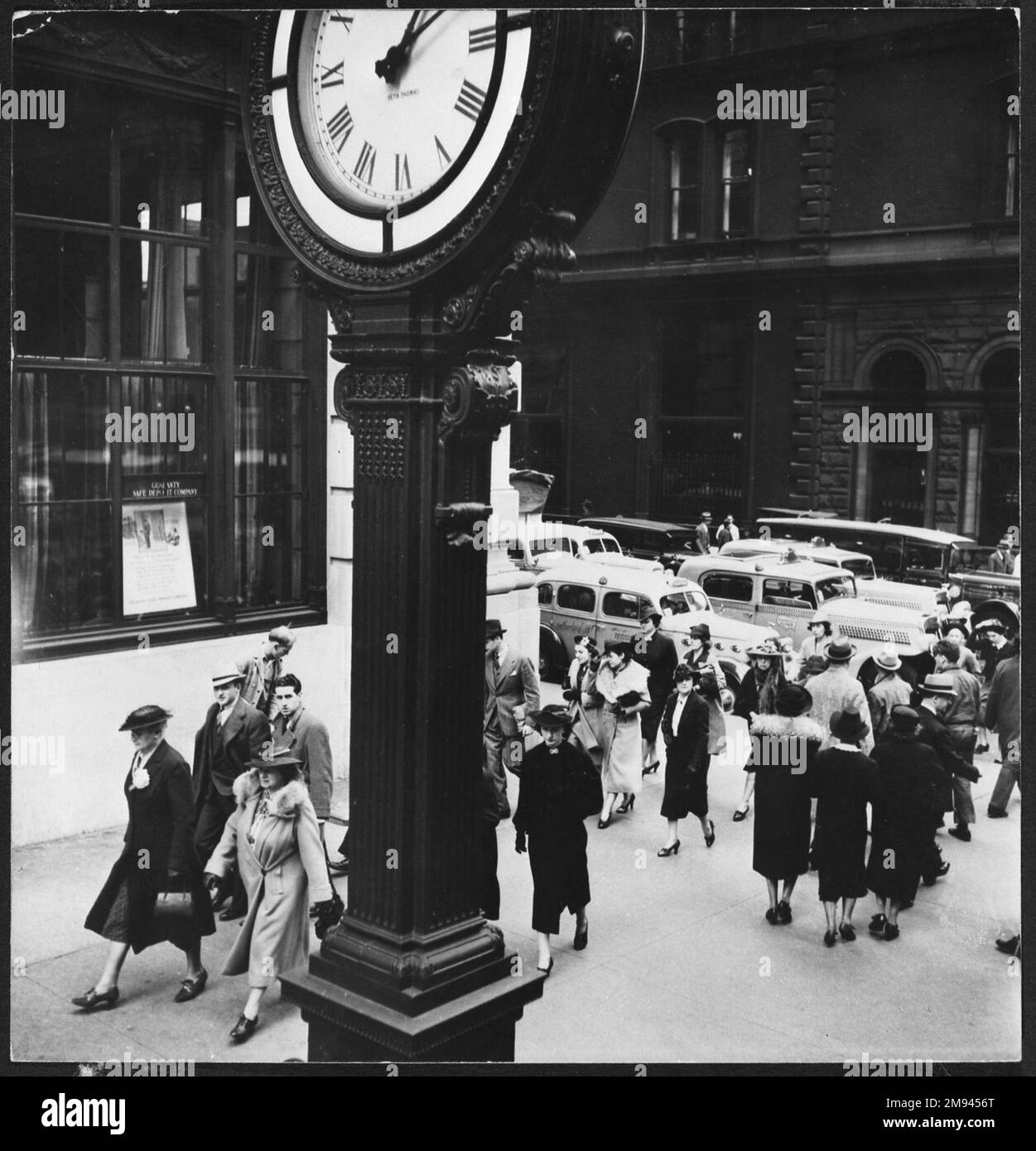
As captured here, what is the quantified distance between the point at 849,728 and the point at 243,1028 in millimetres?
3922

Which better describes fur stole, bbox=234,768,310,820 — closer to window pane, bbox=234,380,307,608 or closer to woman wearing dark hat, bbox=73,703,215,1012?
woman wearing dark hat, bbox=73,703,215,1012

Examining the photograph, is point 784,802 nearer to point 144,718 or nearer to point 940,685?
point 940,685

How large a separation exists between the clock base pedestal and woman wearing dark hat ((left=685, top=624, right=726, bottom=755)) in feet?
18.5

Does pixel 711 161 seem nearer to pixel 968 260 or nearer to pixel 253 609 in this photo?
pixel 968 260

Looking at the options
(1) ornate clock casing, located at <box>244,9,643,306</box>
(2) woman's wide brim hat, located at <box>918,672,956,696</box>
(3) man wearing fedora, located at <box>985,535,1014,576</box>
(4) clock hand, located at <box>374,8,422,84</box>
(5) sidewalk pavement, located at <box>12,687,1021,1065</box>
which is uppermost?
(4) clock hand, located at <box>374,8,422,84</box>

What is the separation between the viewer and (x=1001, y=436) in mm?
4297

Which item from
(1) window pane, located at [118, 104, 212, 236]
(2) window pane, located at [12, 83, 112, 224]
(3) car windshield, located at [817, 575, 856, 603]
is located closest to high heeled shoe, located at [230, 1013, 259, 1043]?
(2) window pane, located at [12, 83, 112, 224]

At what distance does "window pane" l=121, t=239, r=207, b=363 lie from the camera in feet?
23.8

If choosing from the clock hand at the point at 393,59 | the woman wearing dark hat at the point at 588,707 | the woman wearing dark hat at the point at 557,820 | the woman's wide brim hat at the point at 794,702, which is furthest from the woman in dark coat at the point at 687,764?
the clock hand at the point at 393,59

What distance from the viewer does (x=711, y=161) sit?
563 cm

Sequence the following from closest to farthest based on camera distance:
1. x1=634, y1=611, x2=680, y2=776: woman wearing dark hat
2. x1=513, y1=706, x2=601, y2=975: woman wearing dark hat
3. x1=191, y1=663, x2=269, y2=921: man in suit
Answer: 1. x1=191, y1=663, x2=269, y2=921: man in suit
2. x1=513, y1=706, x2=601, y2=975: woman wearing dark hat
3. x1=634, y1=611, x2=680, y2=776: woman wearing dark hat

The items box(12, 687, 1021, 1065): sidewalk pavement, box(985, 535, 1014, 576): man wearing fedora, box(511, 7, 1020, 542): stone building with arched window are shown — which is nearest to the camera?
box(12, 687, 1021, 1065): sidewalk pavement

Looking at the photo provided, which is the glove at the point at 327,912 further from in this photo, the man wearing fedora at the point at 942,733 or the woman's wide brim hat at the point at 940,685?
the woman's wide brim hat at the point at 940,685

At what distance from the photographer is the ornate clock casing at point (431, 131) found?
263 cm
